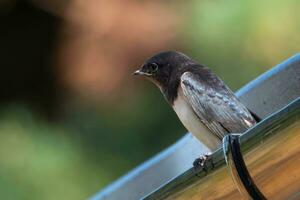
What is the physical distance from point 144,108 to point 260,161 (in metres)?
1.94

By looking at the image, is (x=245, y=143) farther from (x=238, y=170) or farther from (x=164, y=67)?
(x=164, y=67)

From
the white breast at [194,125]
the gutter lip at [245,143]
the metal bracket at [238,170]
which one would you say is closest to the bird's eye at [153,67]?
the white breast at [194,125]

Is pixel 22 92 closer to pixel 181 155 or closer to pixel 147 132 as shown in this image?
pixel 147 132

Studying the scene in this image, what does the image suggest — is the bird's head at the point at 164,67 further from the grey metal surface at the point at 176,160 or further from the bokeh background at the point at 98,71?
the grey metal surface at the point at 176,160

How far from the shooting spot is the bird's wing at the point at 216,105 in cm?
255

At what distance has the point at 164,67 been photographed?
3.04 meters

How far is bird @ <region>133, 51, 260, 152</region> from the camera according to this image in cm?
256

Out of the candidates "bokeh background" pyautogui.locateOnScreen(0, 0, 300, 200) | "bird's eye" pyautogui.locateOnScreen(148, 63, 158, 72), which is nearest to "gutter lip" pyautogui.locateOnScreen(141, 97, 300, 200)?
"bokeh background" pyautogui.locateOnScreen(0, 0, 300, 200)

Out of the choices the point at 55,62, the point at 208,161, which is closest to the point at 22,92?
the point at 55,62

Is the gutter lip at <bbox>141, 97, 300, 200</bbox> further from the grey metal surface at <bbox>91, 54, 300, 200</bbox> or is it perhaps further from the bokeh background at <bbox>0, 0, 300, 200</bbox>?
the bokeh background at <bbox>0, 0, 300, 200</bbox>

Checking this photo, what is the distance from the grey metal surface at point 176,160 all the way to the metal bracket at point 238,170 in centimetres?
98

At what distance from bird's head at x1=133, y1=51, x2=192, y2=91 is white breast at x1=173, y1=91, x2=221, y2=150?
23 cm

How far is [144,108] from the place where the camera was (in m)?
3.15

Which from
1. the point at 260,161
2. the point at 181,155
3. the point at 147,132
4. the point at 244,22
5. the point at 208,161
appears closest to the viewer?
the point at 260,161
